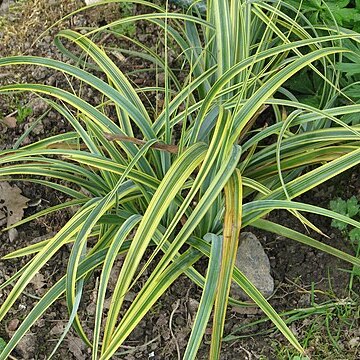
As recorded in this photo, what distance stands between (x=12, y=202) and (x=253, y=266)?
3.06 feet

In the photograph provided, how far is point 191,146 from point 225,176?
18 cm

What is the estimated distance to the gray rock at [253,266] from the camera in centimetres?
207

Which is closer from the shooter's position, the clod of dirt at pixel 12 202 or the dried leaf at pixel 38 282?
the dried leaf at pixel 38 282

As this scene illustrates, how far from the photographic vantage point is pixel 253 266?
2.08 metres

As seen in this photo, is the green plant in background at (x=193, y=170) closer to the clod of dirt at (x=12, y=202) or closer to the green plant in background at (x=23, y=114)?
the clod of dirt at (x=12, y=202)

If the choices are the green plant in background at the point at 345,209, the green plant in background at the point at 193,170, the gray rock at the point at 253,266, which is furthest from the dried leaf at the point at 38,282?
the green plant in background at the point at 345,209

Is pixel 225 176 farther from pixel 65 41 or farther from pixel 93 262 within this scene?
pixel 65 41

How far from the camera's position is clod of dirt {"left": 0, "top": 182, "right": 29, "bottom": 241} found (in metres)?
2.31

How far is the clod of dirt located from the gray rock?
832 millimetres

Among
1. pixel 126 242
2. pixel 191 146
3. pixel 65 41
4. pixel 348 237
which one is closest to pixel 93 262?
pixel 126 242

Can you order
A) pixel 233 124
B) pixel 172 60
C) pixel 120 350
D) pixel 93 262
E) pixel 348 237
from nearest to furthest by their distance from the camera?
1. pixel 233 124
2. pixel 93 262
3. pixel 120 350
4. pixel 348 237
5. pixel 172 60

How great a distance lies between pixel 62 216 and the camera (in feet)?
7.51

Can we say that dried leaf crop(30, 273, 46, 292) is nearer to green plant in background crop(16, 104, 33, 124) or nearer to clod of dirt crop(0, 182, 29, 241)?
clod of dirt crop(0, 182, 29, 241)

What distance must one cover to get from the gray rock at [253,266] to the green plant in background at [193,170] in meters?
0.16
